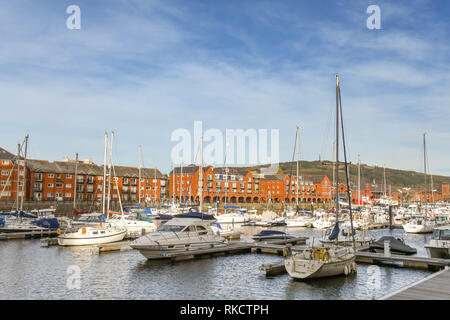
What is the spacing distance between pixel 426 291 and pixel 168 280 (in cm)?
1449

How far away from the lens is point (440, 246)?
29.3 metres

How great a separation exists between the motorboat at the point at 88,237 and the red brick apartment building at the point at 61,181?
158ft

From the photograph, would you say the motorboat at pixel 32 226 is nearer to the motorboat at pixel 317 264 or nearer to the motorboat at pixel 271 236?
the motorboat at pixel 271 236

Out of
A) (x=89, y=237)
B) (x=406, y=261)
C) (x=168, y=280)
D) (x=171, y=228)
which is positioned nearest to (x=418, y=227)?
(x=406, y=261)

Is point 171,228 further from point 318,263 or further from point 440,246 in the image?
point 440,246

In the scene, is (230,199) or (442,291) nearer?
(442,291)

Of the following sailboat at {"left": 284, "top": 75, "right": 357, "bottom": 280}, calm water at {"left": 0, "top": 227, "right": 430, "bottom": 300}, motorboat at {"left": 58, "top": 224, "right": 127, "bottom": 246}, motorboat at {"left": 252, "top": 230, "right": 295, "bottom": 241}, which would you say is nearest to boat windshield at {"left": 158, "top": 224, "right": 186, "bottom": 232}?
calm water at {"left": 0, "top": 227, "right": 430, "bottom": 300}

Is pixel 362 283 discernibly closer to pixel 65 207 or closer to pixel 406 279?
pixel 406 279

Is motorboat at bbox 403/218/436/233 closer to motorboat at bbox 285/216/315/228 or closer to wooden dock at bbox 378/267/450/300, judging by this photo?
motorboat at bbox 285/216/315/228

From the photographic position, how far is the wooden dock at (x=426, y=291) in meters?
16.4

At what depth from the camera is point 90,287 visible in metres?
22.1

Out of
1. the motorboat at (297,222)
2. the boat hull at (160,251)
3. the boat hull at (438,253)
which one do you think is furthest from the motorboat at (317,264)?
the motorboat at (297,222)
